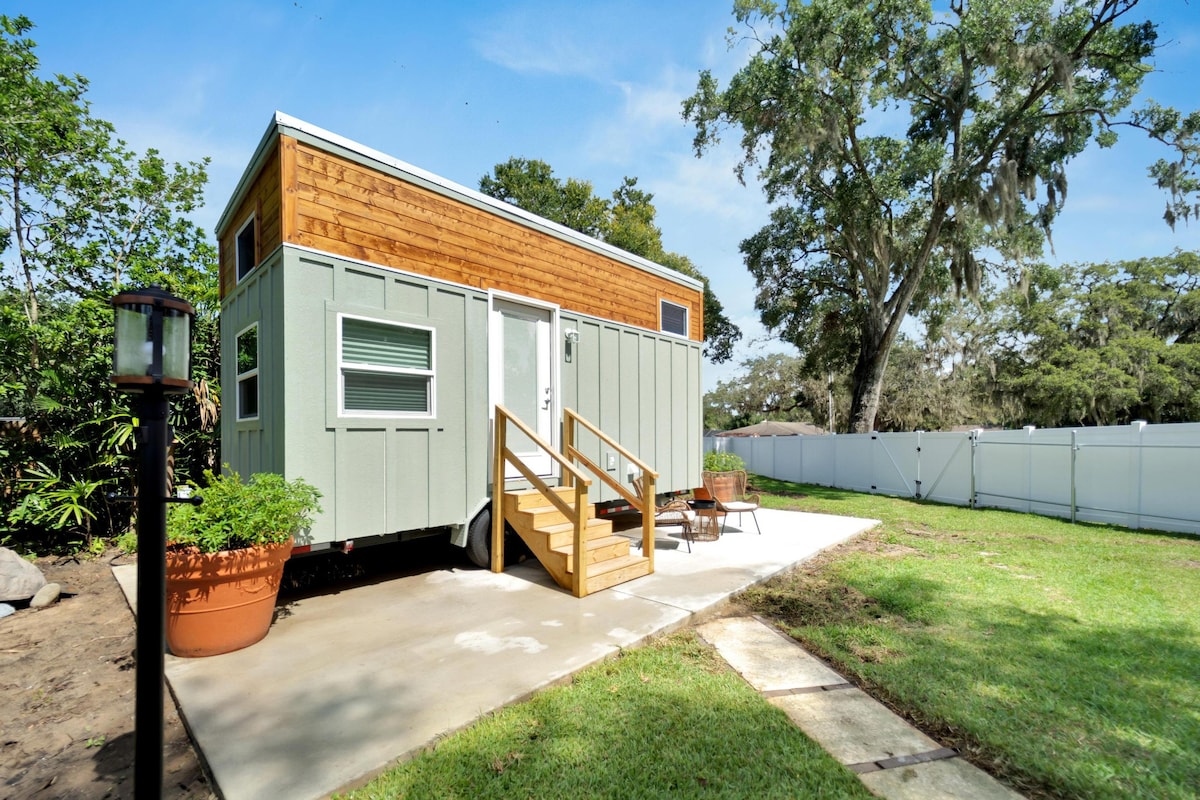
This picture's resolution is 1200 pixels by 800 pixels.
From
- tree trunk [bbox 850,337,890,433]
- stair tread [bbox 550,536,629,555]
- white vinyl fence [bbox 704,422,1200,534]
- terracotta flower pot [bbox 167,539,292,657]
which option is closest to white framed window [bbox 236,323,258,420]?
terracotta flower pot [bbox 167,539,292,657]

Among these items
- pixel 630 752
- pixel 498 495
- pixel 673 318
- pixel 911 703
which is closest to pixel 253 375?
pixel 498 495

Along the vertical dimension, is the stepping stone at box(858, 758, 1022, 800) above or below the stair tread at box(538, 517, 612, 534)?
below

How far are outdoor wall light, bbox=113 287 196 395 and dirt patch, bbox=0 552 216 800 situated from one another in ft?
5.37

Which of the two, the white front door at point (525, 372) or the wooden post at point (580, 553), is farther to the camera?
the white front door at point (525, 372)

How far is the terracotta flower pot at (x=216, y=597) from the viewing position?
309 cm

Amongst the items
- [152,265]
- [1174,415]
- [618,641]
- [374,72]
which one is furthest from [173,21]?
[1174,415]

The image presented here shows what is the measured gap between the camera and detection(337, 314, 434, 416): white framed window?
428cm

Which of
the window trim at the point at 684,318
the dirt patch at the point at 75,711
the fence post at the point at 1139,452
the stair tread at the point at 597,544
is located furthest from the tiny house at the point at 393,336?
the fence post at the point at 1139,452

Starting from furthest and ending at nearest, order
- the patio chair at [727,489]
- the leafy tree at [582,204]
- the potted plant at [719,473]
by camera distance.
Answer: the leafy tree at [582,204] → the potted plant at [719,473] → the patio chair at [727,489]

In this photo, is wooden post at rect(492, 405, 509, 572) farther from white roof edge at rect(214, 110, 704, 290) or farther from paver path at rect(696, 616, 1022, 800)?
paver path at rect(696, 616, 1022, 800)

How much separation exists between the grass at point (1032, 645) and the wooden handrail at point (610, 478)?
107cm

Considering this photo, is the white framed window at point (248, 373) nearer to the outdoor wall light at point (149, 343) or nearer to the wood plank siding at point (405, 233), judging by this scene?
the wood plank siding at point (405, 233)

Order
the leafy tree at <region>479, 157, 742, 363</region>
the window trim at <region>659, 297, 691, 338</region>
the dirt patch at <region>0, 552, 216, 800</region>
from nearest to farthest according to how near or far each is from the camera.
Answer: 1. the dirt patch at <region>0, 552, 216, 800</region>
2. the window trim at <region>659, 297, 691, 338</region>
3. the leafy tree at <region>479, 157, 742, 363</region>

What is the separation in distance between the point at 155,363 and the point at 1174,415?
29.5 m
